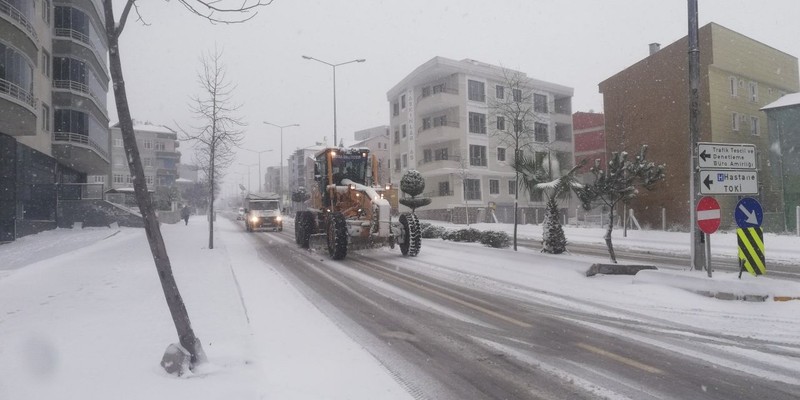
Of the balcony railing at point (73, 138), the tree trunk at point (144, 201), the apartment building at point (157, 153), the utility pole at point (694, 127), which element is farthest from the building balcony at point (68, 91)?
the apartment building at point (157, 153)

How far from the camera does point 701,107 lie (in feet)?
98.0

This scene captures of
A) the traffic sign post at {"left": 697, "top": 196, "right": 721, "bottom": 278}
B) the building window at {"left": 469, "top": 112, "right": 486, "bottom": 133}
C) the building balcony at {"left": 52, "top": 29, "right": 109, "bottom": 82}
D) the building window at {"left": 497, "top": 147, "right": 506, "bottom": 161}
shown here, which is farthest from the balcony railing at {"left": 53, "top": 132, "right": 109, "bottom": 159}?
the building window at {"left": 497, "top": 147, "right": 506, "bottom": 161}

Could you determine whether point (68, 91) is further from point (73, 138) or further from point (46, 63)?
point (73, 138)

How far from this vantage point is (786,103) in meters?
Answer: 26.5

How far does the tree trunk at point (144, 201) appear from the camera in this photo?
193 inches

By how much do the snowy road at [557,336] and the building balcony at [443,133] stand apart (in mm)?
28606

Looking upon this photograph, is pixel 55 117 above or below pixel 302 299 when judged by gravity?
above

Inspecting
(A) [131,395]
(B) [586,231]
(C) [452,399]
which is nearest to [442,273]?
(C) [452,399]

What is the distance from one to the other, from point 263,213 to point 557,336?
2995cm

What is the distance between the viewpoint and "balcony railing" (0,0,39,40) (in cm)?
1687

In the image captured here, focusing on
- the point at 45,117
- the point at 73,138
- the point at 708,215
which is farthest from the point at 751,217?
the point at 73,138

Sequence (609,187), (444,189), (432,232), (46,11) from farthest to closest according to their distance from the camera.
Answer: (444,189), (46,11), (432,232), (609,187)

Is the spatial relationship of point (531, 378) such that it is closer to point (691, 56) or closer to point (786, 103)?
point (691, 56)

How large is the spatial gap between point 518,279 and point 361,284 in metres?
3.55
